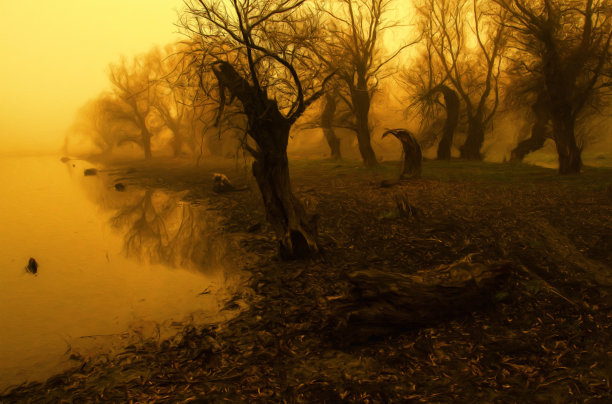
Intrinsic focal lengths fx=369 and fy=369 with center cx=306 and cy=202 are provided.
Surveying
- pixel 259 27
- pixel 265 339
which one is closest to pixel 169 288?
pixel 265 339

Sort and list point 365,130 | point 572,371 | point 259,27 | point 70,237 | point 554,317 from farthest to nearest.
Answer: point 365,130 < point 70,237 < point 259,27 < point 554,317 < point 572,371

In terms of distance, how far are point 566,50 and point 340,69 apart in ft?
27.7

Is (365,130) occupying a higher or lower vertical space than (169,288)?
higher

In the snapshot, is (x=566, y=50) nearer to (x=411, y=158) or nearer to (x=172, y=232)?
(x=411, y=158)

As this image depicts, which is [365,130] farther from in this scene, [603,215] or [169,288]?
[169,288]

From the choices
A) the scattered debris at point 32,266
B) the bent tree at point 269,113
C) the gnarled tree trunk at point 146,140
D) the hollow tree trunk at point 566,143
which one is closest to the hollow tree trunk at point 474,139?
the hollow tree trunk at point 566,143

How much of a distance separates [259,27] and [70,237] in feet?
29.3

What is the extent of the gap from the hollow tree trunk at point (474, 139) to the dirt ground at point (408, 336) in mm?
13525

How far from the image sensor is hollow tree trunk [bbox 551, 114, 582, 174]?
44.0 feet

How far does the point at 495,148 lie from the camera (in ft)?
80.2

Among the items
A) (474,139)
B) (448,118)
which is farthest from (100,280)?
(474,139)

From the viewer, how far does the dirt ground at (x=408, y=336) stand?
417cm

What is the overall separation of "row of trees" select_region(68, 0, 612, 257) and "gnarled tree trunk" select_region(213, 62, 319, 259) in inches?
0.9

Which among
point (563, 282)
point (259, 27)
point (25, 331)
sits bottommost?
point (25, 331)
